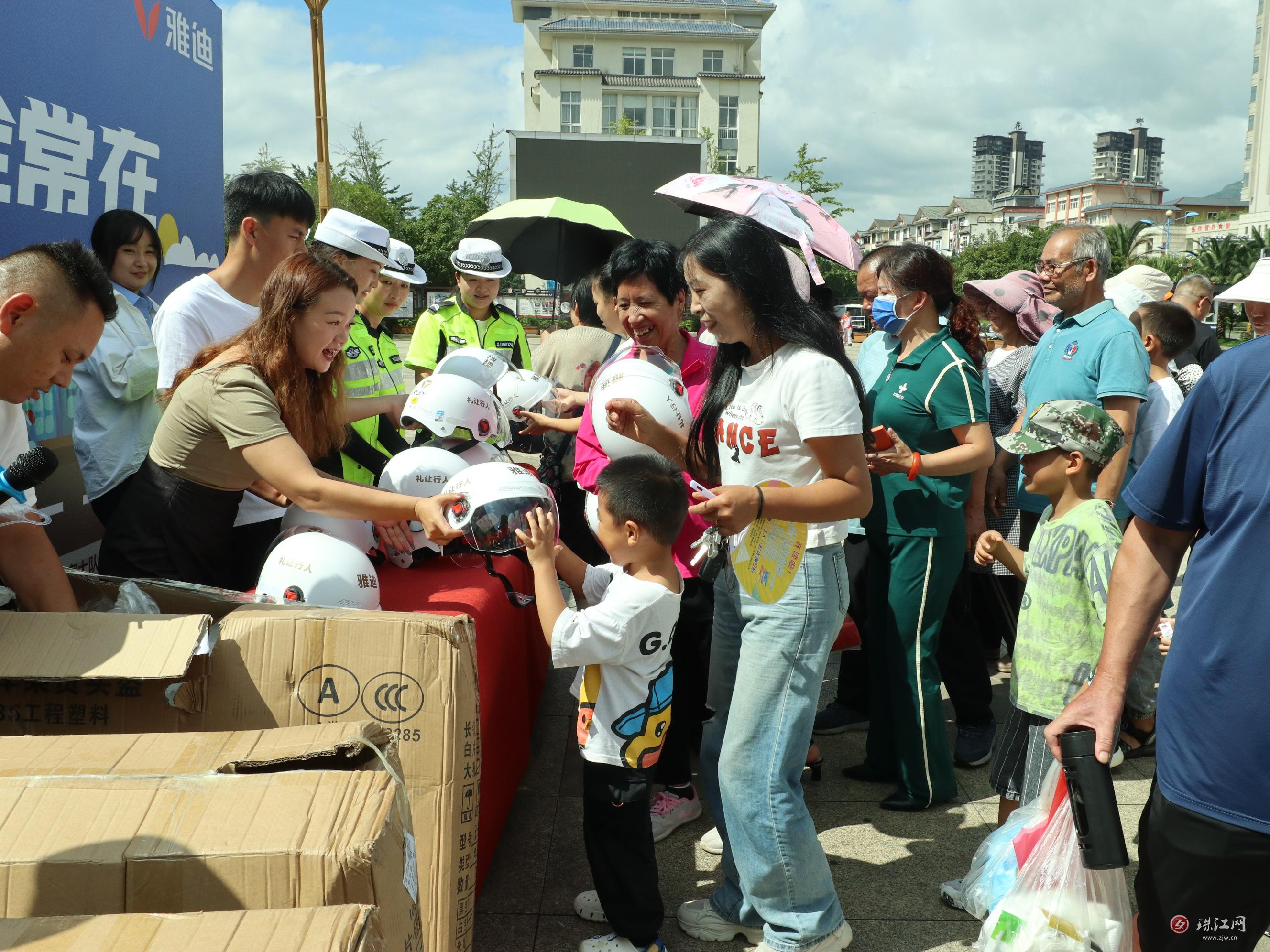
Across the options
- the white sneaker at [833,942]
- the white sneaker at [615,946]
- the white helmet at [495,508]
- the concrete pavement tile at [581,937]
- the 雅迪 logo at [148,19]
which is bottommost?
the concrete pavement tile at [581,937]

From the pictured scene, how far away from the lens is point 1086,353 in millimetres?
4109

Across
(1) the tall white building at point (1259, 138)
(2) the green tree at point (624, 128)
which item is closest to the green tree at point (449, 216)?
(2) the green tree at point (624, 128)

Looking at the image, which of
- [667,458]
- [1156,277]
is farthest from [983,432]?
[1156,277]

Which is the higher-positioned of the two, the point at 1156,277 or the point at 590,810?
the point at 1156,277

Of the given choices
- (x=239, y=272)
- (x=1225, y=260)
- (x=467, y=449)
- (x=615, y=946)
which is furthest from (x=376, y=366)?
(x=1225, y=260)

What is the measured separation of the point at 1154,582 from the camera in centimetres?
197

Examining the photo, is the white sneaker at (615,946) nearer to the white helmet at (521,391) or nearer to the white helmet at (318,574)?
the white helmet at (318,574)

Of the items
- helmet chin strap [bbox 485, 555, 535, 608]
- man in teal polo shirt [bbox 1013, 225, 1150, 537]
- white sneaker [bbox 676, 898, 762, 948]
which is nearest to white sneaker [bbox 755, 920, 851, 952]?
white sneaker [bbox 676, 898, 762, 948]

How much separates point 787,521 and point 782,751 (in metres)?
0.60

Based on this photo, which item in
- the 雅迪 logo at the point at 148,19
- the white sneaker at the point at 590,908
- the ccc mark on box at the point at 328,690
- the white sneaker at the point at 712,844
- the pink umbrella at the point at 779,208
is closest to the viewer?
the ccc mark on box at the point at 328,690

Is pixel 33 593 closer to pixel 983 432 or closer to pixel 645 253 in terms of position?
pixel 645 253

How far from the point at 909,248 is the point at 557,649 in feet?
7.56

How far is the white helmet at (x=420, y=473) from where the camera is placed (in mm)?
3129

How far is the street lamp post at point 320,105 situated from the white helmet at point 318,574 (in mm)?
5996
